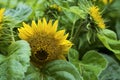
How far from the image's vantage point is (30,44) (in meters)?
0.71

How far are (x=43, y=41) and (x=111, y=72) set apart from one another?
0.27 meters

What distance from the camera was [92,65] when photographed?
0.82 m

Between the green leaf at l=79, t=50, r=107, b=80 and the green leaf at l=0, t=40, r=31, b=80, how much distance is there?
18 cm

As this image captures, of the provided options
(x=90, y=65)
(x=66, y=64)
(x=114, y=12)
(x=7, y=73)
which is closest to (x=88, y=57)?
(x=90, y=65)

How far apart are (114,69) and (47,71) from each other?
10.5 inches

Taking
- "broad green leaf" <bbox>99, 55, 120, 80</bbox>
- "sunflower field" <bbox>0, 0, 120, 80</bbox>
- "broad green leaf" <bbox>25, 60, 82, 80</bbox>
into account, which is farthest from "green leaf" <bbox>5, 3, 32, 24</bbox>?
"broad green leaf" <bbox>99, 55, 120, 80</bbox>

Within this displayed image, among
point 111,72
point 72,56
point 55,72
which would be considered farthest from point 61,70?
point 111,72

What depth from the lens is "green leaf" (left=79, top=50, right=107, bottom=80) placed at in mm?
Result: 769

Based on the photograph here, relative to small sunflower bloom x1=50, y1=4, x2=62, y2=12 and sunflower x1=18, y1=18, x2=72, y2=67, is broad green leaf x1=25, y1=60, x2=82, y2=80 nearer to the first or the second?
sunflower x1=18, y1=18, x2=72, y2=67

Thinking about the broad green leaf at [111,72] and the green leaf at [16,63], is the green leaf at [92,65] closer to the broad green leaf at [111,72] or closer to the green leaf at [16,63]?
the broad green leaf at [111,72]

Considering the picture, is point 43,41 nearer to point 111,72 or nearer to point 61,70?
point 61,70

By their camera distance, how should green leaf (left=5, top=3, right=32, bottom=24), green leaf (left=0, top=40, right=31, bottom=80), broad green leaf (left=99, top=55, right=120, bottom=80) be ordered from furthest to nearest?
broad green leaf (left=99, top=55, right=120, bottom=80) < green leaf (left=5, top=3, right=32, bottom=24) < green leaf (left=0, top=40, right=31, bottom=80)

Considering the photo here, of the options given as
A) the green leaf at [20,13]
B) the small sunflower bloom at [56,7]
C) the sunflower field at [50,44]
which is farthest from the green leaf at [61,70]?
the small sunflower bloom at [56,7]

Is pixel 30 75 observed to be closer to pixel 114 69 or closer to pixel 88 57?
pixel 88 57
